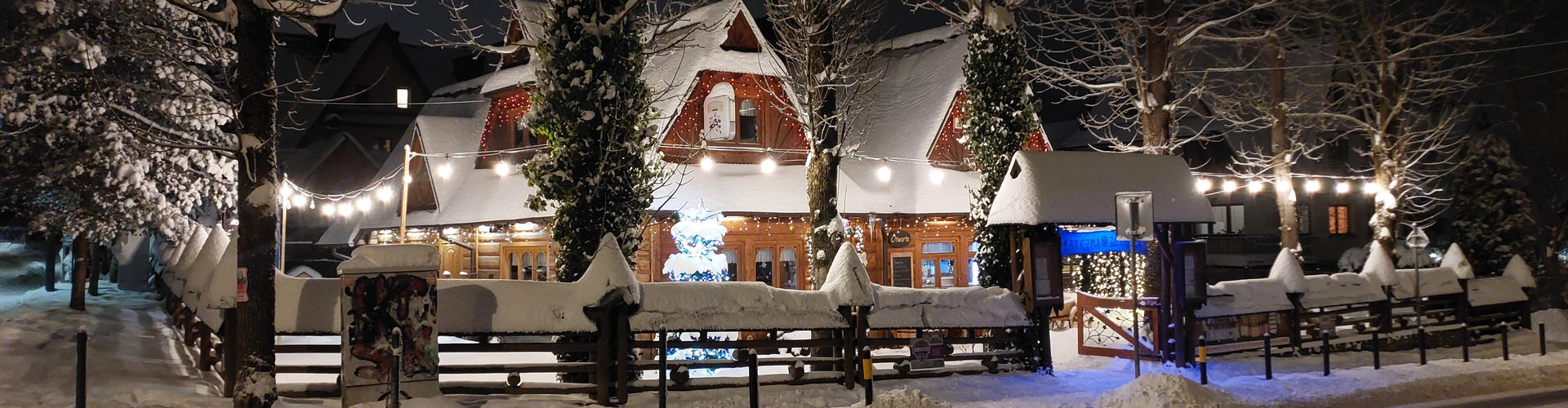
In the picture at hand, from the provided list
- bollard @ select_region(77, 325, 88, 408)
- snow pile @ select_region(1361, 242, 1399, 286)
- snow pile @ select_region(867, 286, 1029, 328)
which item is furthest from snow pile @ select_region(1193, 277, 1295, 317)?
bollard @ select_region(77, 325, 88, 408)

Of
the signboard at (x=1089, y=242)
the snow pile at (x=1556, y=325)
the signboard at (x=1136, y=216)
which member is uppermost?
the signboard at (x=1136, y=216)

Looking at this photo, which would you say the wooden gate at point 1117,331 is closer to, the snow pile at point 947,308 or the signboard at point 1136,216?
the snow pile at point 947,308

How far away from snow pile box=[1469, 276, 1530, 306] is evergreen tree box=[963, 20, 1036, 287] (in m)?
12.4

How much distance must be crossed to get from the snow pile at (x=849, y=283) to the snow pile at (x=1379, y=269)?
12.5 meters

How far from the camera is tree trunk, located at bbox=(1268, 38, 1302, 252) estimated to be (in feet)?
81.4

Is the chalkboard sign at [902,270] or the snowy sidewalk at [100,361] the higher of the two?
the chalkboard sign at [902,270]

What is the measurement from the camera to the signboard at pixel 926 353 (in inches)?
567

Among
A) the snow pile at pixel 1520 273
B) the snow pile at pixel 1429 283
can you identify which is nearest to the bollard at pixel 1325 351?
the snow pile at pixel 1429 283

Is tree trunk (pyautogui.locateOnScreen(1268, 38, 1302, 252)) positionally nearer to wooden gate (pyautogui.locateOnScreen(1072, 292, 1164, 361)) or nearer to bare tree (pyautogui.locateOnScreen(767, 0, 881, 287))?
wooden gate (pyautogui.locateOnScreen(1072, 292, 1164, 361))

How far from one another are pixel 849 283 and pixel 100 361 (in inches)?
401

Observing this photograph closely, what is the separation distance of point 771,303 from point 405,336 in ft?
15.3

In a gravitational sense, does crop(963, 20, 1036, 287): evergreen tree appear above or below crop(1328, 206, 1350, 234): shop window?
above

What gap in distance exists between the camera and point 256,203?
1001 centimetres

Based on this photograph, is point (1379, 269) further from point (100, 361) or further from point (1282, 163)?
point (100, 361)
